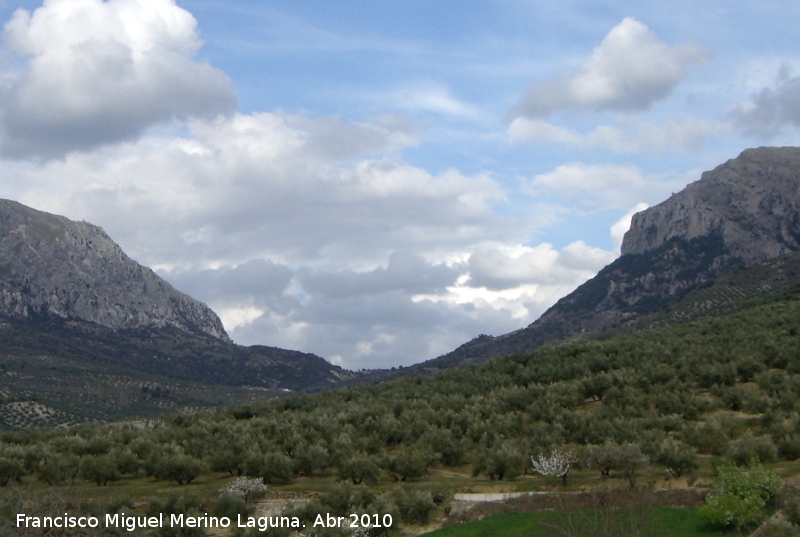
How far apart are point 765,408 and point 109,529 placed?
2894 cm

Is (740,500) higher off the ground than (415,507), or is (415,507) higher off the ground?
(740,500)

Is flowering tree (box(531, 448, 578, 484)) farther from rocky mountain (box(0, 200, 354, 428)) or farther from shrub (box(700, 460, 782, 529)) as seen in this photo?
rocky mountain (box(0, 200, 354, 428))

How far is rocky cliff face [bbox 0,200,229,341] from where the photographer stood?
15188 cm

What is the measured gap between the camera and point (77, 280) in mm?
164000

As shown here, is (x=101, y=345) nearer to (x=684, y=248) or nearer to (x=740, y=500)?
(x=684, y=248)

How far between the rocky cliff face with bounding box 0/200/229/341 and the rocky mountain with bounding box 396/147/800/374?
69.0m

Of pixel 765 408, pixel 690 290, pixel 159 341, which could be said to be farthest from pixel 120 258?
pixel 765 408

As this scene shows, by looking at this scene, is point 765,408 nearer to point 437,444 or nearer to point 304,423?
point 437,444

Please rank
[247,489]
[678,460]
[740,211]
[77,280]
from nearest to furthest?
[247,489], [678,460], [740,211], [77,280]

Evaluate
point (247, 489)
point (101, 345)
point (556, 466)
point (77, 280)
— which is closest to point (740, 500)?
point (556, 466)

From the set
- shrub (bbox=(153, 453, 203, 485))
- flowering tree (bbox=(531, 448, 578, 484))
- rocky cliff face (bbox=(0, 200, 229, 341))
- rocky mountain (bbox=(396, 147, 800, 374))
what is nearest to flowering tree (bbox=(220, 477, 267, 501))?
shrub (bbox=(153, 453, 203, 485))

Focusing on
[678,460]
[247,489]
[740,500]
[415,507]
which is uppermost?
[247,489]

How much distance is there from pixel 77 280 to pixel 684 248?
124 m

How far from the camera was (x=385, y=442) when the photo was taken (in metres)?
37.7
